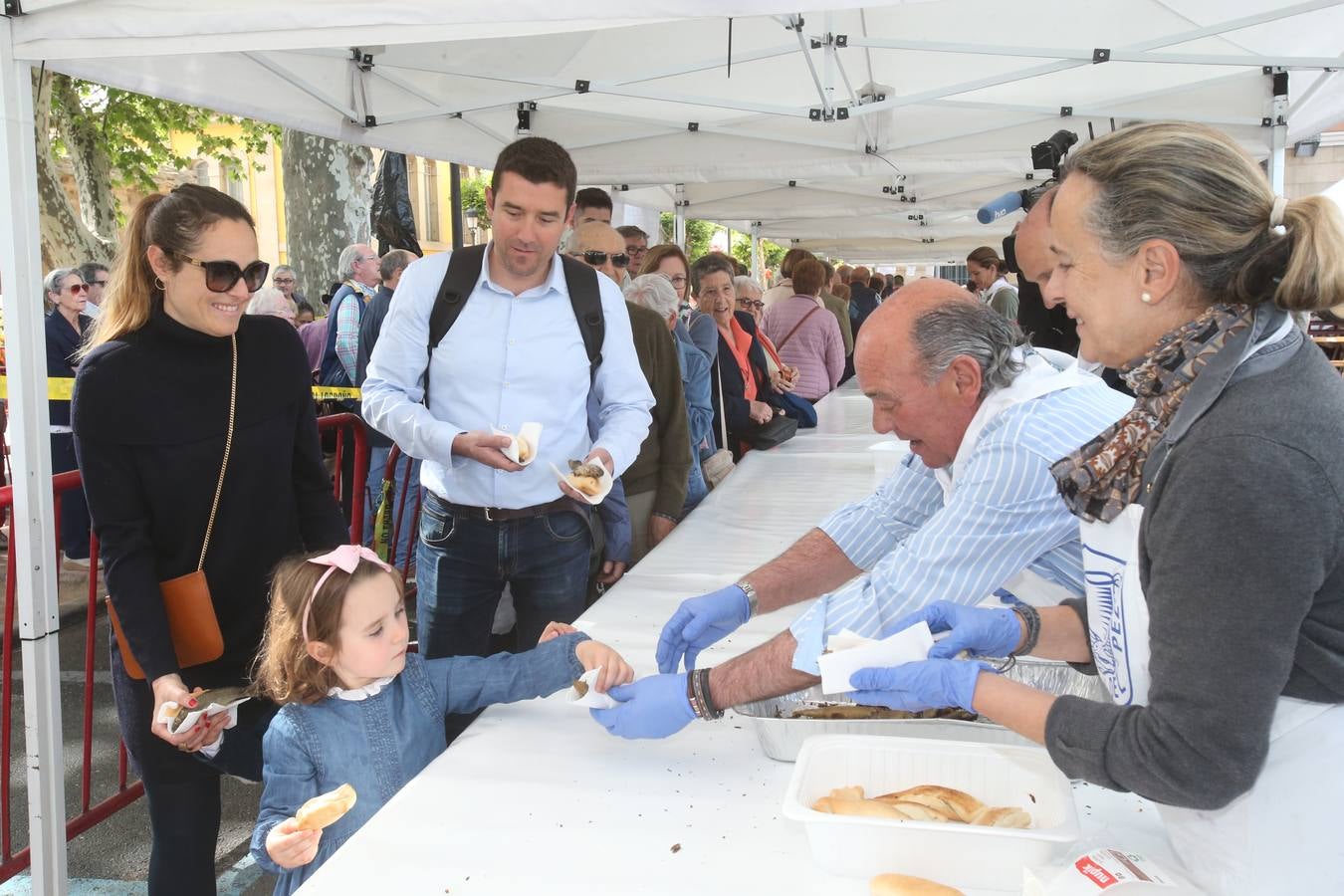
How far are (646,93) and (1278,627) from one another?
4.97 m

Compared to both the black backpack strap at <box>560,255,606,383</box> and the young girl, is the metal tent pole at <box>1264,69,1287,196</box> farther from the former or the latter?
the young girl

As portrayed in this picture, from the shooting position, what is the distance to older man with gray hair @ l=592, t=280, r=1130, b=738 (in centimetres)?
164

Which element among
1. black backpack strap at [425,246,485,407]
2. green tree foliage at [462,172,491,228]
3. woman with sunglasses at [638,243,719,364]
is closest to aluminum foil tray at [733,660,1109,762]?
black backpack strap at [425,246,485,407]

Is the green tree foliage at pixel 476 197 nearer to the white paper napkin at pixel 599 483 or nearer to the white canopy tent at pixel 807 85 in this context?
the white canopy tent at pixel 807 85

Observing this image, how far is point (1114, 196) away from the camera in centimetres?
119

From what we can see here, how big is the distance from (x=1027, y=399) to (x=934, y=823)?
0.82m

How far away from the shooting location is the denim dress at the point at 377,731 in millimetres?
1703

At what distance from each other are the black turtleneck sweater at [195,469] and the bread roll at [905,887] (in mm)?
1370

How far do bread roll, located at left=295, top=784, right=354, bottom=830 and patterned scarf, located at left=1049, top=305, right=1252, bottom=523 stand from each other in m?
1.08

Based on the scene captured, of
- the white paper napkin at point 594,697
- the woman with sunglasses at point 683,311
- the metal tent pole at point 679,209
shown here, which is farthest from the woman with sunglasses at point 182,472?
the metal tent pole at point 679,209

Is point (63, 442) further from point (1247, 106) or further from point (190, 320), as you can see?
point (1247, 106)

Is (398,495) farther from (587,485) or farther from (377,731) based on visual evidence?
(377,731)

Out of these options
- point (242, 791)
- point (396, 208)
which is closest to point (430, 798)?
point (242, 791)

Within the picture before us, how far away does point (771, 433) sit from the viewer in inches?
207
